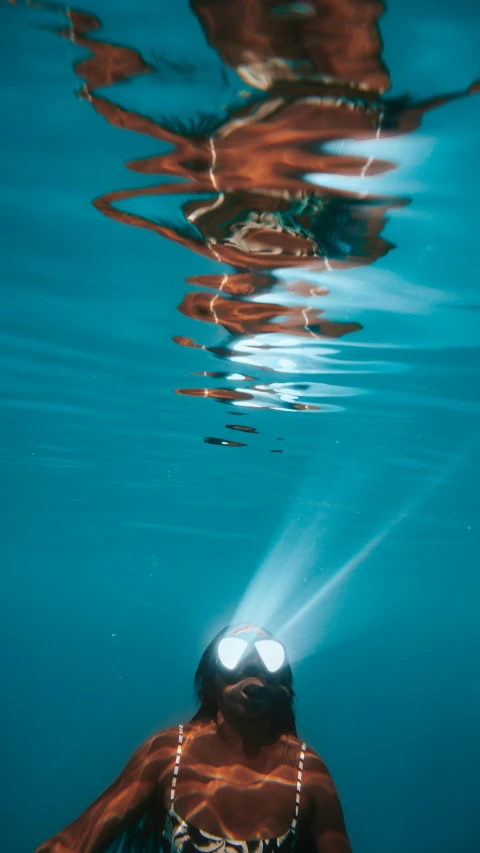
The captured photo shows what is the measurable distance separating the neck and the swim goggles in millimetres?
355

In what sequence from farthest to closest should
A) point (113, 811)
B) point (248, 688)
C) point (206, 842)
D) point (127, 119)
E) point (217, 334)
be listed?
1. point (217, 334)
2. point (127, 119)
3. point (248, 688)
4. point (113, 811)
5. point (206, 842)

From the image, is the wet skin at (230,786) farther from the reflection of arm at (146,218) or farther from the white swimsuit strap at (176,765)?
the reflection of arm at (146,218)

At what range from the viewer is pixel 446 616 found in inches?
3327

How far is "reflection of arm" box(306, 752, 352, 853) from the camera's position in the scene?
3891mm

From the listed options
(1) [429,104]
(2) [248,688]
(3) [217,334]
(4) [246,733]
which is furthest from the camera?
(3) [217,334]

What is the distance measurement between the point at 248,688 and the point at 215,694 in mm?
445

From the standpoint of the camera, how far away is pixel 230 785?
4.06 metres

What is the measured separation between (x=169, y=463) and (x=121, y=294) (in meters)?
12.7

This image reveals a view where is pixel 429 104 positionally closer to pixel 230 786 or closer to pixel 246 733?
pixel 246 733

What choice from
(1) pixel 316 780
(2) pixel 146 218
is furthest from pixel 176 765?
(2) pixel 146 218

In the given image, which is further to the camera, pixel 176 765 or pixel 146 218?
pixel 146 218

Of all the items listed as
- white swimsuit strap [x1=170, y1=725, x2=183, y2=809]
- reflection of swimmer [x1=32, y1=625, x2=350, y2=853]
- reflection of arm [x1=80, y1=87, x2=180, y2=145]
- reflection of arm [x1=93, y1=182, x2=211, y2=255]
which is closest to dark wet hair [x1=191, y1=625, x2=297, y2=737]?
reflection of swimmer [x1=32, y1=625, x2=350, y2=853]

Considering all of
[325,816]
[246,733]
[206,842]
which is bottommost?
[206,842]

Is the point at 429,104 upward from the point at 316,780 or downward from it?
upward
